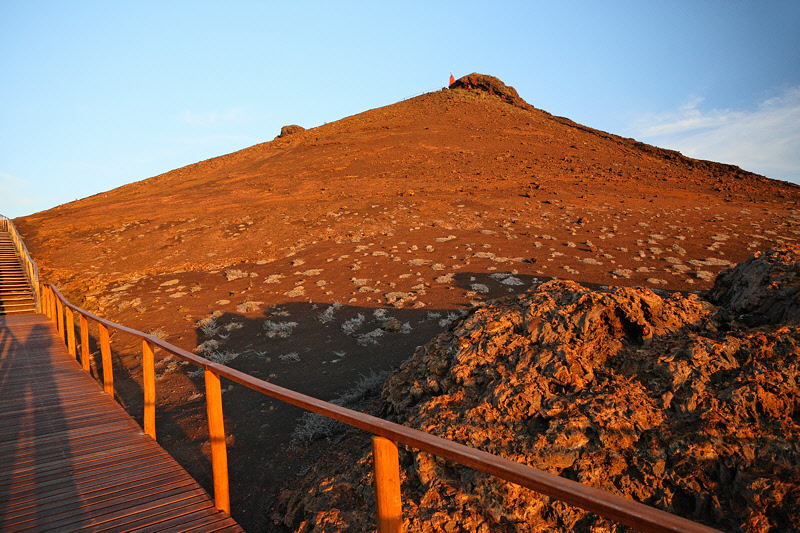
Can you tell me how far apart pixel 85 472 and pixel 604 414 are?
159 inches

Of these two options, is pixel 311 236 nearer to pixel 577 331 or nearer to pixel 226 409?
pixel 226 409

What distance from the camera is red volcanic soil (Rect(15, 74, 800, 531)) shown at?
24.8 ft

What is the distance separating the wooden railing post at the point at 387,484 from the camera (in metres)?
1.88

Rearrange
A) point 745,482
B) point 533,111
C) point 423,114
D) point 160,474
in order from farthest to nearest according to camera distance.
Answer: point 533,111, point 423,114, point 160,474, point 745,482

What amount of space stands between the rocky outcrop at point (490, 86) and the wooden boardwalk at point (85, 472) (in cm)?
4517

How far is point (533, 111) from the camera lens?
41.9m

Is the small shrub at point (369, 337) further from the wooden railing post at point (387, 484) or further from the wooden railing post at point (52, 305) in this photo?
the wooden railing post at point (52, 305)

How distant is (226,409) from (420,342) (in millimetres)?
3442

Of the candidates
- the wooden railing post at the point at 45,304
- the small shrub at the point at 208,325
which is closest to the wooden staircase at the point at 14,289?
the wooden railing post at the point at 45,304

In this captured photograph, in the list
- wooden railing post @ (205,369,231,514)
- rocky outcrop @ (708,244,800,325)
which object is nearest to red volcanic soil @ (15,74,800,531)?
wooden railing post @ (205,369,231,514)

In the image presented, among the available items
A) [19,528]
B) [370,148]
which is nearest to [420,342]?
[19,528]

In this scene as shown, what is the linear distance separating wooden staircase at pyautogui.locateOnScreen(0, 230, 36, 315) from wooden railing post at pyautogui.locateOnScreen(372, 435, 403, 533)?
61.7 ft

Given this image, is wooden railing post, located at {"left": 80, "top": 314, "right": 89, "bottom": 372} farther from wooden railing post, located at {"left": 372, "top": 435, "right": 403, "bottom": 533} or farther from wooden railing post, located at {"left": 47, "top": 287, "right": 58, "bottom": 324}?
wooden railing post, located at {"left": 372, "top": 435, "right": 403, "bottom": 533}

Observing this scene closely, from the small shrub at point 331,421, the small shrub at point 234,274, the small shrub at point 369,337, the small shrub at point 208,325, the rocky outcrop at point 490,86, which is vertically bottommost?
the small shrub at point 331,421
